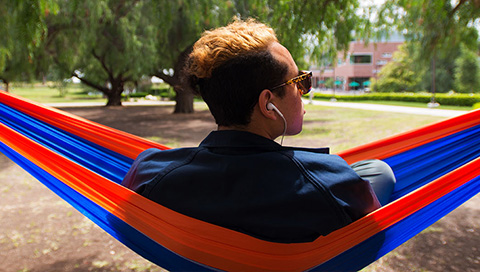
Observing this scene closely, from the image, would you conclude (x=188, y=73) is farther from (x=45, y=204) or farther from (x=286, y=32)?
(x=286, y=32)

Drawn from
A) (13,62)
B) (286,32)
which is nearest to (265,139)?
(286,32)

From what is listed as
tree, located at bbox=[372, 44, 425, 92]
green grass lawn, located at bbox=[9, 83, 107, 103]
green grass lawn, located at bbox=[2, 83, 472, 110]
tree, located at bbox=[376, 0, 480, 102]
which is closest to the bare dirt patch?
tree, located at bbox=[376, 0, 480, 102]

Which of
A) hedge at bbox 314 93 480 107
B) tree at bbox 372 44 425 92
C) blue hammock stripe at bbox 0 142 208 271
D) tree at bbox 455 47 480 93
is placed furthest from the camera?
tree at bbox 372 44 425 92

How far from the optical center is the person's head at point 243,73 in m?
0.95

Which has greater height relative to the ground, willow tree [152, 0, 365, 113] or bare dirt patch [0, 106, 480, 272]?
willow tree [152, 0, 365, 113]

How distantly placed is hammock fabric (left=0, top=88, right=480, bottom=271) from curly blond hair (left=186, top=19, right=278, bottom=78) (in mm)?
389

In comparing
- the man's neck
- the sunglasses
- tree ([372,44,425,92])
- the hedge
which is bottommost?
the hedge

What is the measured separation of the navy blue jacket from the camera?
895mm

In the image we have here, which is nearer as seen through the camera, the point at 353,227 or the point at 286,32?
the point at 353,227

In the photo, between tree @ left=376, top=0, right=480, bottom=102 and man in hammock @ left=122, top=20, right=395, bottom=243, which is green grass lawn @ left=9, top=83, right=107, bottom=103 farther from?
man in hammock @ left=122, top=20, right=395, bottom=243

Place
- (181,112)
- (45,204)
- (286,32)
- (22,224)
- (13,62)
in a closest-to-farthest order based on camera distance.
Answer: (22,224) → (45,204) → (286,32) → (13,62) → (181,112)

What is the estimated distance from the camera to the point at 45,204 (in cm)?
341

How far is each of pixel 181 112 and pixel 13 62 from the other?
5604 mm

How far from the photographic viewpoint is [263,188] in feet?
2.93
